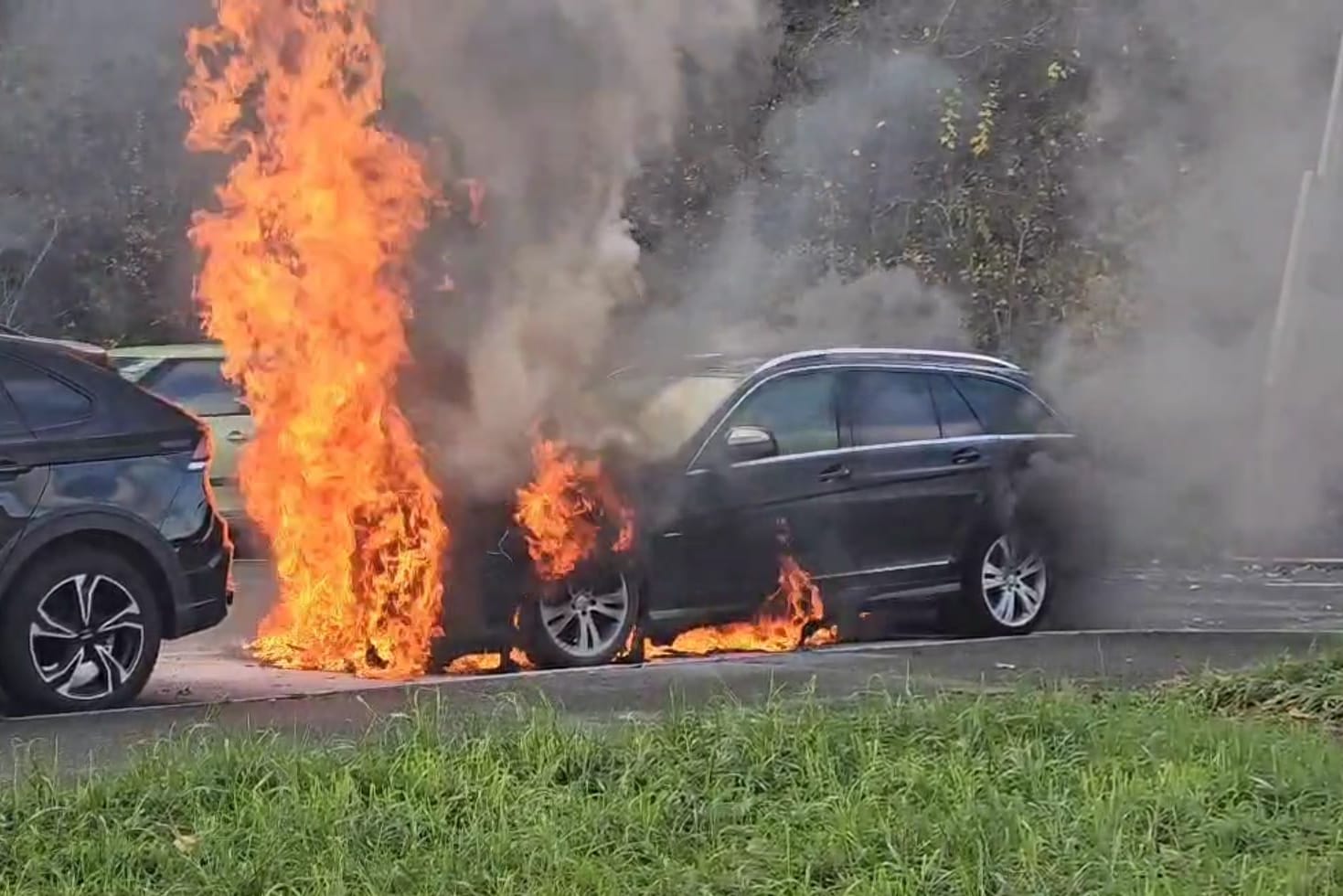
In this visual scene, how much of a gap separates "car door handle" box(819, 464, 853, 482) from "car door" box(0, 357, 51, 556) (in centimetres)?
360

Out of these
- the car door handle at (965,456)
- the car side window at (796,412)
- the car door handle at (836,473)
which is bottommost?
the car door handle at (836,473)

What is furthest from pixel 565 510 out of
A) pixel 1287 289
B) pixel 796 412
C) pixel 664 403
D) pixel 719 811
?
pixel 1287 289

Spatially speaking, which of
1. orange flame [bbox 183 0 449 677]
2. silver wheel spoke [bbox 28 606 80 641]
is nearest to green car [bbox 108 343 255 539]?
orange flame [bbox 183 0 449 677]

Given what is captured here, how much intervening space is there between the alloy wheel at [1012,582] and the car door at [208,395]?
14.5ft

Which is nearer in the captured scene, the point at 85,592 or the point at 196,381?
the point at 85,592

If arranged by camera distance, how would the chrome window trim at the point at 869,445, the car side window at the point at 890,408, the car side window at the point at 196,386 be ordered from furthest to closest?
the car side window at the point at 196,386, the car side window at the point at 890,408, the chrome window trim at the point at 869,445

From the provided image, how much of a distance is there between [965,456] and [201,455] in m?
4.01

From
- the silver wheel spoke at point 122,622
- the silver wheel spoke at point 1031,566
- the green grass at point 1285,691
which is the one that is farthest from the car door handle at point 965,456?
the silver wheel spoke at point 122,622

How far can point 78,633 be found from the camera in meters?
6.78

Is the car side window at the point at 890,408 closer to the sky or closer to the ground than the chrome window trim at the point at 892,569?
closer to the sky

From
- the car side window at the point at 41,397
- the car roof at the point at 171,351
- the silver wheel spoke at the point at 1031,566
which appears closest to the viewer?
the car side window at the point at 41,397

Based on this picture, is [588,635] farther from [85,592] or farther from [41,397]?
[41,397]

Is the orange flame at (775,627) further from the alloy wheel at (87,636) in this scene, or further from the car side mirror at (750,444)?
the alloy wheel at (87,636)

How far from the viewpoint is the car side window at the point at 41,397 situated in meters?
6.98
